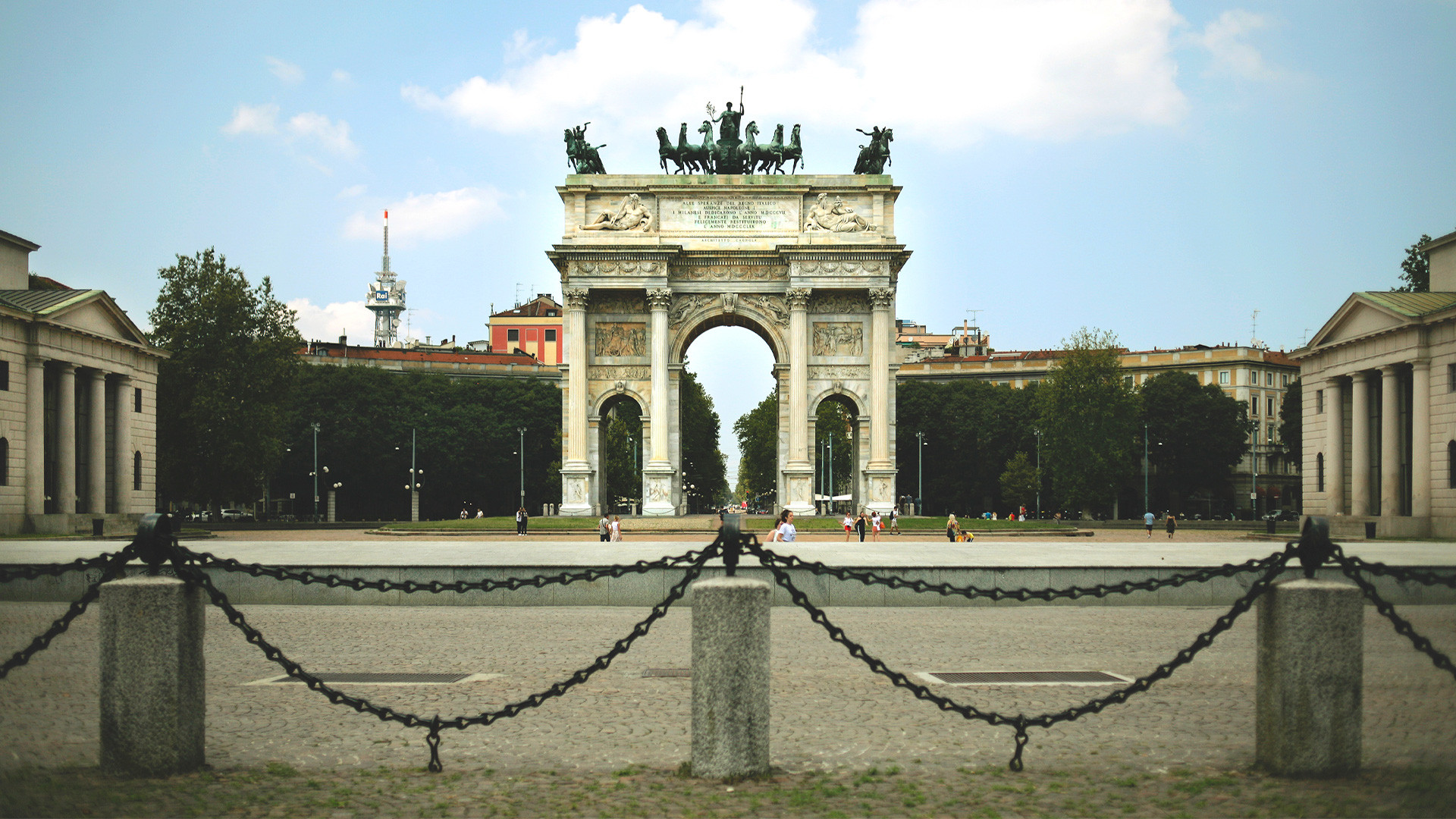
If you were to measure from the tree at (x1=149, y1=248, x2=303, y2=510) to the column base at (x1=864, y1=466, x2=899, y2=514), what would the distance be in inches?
1234

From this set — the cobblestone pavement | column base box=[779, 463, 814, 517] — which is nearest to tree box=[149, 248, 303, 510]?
column base box=[779, 463, 814, 517]

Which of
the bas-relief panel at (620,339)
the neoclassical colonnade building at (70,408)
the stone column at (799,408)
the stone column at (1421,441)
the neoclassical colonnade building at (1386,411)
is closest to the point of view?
the neoclassical colonnade building at (1386,411)

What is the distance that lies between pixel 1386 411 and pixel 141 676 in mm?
52838

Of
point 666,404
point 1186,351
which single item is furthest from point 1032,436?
point 666,404

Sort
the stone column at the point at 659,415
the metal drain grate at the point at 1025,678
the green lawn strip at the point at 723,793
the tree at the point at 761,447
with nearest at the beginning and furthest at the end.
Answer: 1. the green lawn strip at the point at 723,793
2. the metal drain grate at the point at 1025,678
3. the stone column at the point at 659,415
4. the tree at the point at 761,447

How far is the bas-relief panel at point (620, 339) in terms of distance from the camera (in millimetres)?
60812

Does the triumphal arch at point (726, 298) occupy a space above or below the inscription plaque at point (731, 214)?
below

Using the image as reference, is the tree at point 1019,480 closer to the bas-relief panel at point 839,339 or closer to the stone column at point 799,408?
the bas-relief panel at point 839,339

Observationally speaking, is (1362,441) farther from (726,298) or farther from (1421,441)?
(726,298)

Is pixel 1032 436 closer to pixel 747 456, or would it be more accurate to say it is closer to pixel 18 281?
pixel 747 456

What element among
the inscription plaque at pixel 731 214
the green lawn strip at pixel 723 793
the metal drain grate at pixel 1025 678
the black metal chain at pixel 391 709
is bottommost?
the metal drain grate at pixel 1025 678

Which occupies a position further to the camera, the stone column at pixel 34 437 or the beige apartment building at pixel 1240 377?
the beige apartment building at pixel 1240 377

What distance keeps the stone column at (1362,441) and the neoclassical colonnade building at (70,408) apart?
52.6 metres

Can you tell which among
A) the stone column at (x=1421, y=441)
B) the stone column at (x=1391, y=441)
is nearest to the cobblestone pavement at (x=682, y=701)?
the stone column at (x=1421, y=441)
